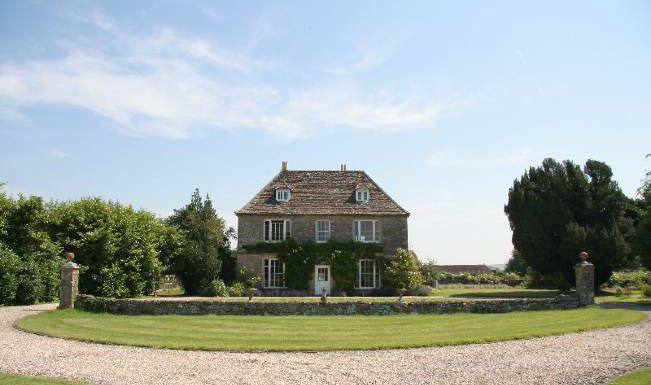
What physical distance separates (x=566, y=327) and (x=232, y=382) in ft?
37.7

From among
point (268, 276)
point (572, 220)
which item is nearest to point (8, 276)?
point (268, 276)

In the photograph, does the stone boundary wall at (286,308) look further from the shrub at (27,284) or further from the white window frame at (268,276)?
the white window frame at (268,276)

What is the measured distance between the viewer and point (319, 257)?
115 ft

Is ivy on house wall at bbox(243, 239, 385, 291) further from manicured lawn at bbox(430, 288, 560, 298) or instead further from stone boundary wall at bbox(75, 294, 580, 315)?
stone boundary wall at bbox(75, 294, 580, 315)

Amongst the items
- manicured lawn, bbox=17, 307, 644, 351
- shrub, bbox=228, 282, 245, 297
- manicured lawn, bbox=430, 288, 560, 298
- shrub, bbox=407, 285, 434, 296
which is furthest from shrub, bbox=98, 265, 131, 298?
manicured lawn, bbox=430, 288, 560, 298

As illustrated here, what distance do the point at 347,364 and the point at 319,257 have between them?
23492 mm

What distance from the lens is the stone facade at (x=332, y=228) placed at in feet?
117

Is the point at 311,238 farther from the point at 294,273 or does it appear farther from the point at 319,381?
the point at 319,381

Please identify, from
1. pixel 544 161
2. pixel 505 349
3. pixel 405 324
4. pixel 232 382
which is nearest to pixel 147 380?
→ pixel 232 382

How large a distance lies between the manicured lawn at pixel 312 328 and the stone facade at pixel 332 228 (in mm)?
15172

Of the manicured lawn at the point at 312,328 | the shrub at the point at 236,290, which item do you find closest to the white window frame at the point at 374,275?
the shrub at the point at 236,290

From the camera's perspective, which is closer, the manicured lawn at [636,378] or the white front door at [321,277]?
the manicured lawn at [636,378]

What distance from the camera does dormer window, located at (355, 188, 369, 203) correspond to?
36.9m

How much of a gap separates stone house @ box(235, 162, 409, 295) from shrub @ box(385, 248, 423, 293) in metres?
1.08
